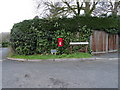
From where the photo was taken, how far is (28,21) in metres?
8.97

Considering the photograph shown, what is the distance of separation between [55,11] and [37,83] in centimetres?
1098

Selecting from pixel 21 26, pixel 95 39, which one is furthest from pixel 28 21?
pixel 95 39

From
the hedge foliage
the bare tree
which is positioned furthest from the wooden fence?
the bare tree

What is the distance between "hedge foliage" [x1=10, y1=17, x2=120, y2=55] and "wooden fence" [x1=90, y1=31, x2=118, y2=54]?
2.03 ft

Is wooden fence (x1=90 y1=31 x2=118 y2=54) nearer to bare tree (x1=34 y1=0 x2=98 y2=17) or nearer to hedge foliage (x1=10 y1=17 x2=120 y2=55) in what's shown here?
hedge foliage (x1=10 y1=17 x2=120 y2=55)

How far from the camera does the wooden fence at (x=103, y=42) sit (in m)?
9.20

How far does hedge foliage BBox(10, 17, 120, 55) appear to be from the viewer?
8.70 m

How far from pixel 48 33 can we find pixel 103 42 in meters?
4.95

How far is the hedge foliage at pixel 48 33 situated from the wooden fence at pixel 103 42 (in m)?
0.62

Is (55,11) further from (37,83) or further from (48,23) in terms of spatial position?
(37,83)

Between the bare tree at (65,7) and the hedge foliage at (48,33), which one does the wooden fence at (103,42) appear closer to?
the hedge foliage at (48,33)

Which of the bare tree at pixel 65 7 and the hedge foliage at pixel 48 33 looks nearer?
the hedge foliage at pixel 48 33

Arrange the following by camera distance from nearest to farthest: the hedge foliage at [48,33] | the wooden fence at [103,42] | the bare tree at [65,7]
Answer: the hedge foliage at [48,33] → the wooden fence at [103,42] → the bare tree at [65,7]

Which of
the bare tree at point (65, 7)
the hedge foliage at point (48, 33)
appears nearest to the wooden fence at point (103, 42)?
the hedge foliage at point (48, 33)
